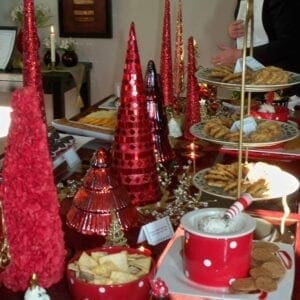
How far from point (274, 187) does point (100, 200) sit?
37 centimetres

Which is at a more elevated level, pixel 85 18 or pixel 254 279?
pixel 85 18

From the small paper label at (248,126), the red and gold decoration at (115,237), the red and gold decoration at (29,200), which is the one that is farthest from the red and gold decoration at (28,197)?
Result: the small paper label at (248,126)

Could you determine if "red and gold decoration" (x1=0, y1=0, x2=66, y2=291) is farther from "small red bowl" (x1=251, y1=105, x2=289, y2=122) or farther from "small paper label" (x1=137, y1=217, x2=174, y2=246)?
"small red bowl" (x1=251, y1=105, x2=289, y2=122)

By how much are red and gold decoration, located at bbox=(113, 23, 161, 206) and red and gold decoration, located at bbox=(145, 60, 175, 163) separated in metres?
0.24

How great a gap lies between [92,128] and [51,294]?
37.9 inches

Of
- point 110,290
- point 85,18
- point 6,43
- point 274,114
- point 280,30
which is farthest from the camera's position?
point 85,18

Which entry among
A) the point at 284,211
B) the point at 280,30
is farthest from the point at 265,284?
the point at 280,30

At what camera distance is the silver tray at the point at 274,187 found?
1.17m

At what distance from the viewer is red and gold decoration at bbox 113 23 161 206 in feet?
4.28

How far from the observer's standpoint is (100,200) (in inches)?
44.9

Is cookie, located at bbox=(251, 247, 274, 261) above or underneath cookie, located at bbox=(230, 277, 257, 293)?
above

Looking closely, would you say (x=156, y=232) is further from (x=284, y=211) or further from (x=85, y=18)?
(x=85, y=18)

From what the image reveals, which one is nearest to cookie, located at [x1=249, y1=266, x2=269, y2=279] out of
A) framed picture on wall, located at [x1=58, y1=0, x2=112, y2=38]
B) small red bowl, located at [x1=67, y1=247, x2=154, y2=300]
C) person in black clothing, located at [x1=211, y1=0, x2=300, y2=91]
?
small red bowl, located at [x1=67, y1=247, x2=154, y2=300]

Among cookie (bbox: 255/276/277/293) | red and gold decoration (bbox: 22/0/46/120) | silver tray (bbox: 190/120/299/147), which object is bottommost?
cookie (bbox: 255/276/277/293)
